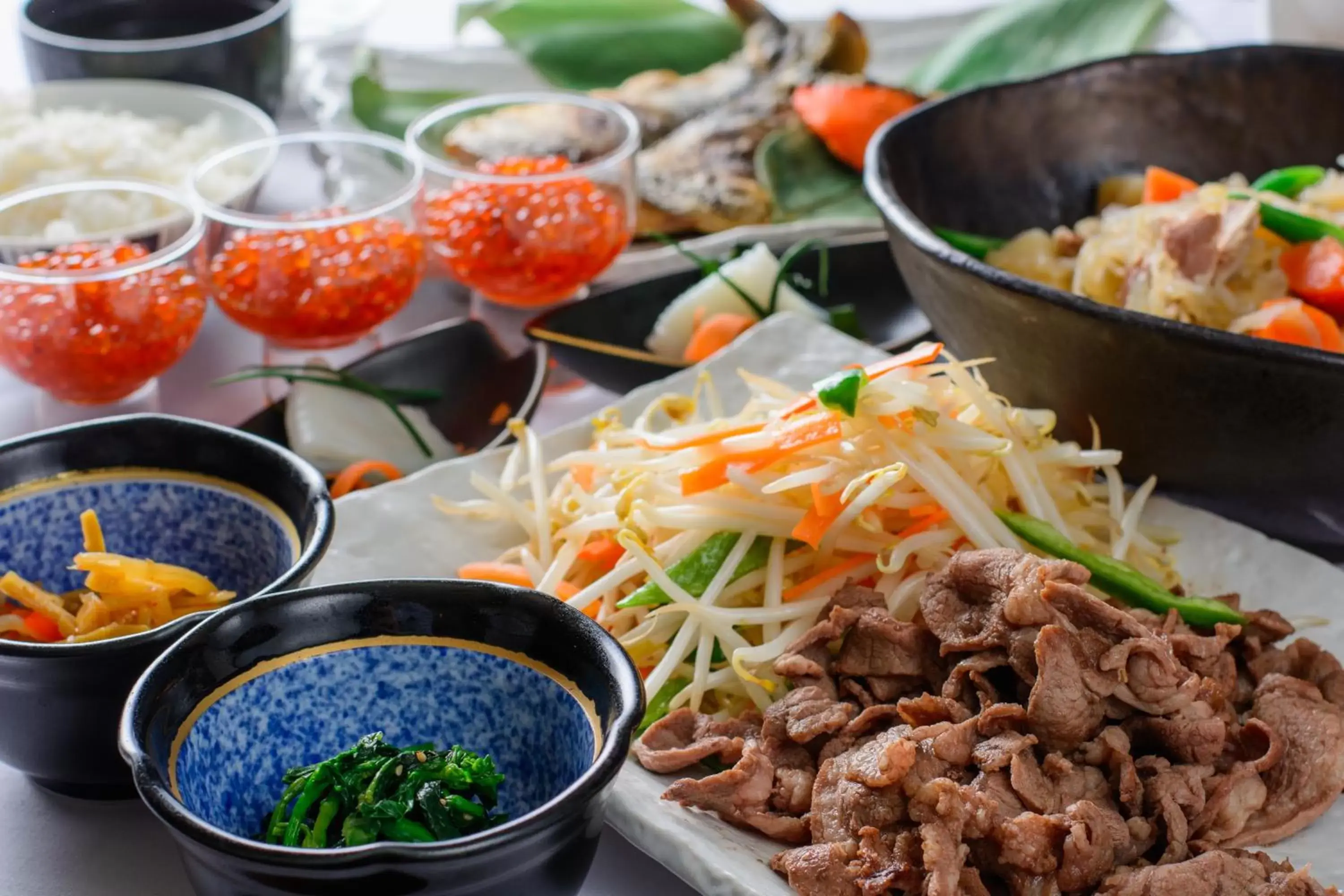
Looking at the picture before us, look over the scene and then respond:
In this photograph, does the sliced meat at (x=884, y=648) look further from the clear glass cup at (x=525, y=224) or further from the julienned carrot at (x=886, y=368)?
the clear glass cup at (x=525, y=224)

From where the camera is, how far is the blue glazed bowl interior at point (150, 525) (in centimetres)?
201

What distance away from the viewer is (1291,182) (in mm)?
2859

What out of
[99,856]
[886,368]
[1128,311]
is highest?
[1128,311]

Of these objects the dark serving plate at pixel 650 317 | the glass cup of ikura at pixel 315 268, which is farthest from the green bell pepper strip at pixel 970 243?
the glass cup of ikura at pixel 315 268

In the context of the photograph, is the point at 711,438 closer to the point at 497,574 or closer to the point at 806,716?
the point at 497,574

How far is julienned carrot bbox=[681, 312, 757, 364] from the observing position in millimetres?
Answer: 2998

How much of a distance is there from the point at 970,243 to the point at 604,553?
1.19 meters

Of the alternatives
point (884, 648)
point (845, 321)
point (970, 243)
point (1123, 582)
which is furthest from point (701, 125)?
point (884, 648)

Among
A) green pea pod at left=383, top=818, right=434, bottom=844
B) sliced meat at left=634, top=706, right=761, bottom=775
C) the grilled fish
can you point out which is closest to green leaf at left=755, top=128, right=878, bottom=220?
the grilled fish

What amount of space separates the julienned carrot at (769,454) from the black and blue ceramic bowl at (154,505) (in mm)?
564

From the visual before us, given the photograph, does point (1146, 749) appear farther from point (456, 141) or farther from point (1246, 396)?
point (456, 141)

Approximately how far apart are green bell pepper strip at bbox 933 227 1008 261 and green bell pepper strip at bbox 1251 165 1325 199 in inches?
21.0

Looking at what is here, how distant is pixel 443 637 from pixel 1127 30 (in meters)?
3.54

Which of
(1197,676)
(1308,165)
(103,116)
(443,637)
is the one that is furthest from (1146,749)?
(103,116)
